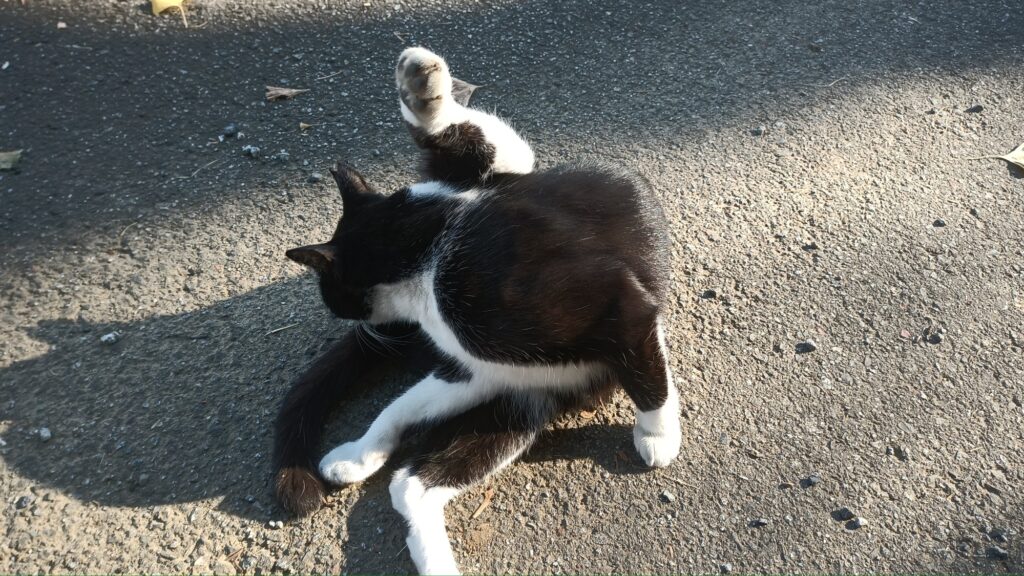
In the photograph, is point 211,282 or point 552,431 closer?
point 552,431

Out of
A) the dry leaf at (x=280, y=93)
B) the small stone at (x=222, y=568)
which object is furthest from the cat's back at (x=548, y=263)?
the dry leaf at (x=280, y=93)

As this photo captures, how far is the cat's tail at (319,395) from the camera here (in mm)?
1905

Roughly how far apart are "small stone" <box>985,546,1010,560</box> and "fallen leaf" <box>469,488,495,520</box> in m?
1.24

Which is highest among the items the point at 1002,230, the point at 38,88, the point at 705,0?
the point at 705,0

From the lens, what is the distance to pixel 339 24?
11.4ft

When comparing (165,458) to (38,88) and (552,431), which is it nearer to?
(552,431)

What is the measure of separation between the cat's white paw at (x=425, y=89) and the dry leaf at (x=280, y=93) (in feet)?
3.73

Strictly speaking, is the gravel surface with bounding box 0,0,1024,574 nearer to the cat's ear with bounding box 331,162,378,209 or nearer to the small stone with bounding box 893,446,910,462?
the small stone with bounding box 893,446,910,462

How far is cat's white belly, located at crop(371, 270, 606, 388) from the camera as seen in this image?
1956 mm

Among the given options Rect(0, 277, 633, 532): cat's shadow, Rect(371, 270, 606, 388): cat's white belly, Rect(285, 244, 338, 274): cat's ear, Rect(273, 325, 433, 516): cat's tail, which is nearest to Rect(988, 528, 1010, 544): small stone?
Rect(0, 277, 633, 532): cat's shadow

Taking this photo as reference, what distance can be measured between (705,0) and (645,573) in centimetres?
289

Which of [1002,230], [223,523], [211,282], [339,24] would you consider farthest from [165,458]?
[1002,230]

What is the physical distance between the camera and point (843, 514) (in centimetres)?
185

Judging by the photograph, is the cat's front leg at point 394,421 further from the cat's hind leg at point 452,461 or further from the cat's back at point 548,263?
the cat's back at point 548,263
